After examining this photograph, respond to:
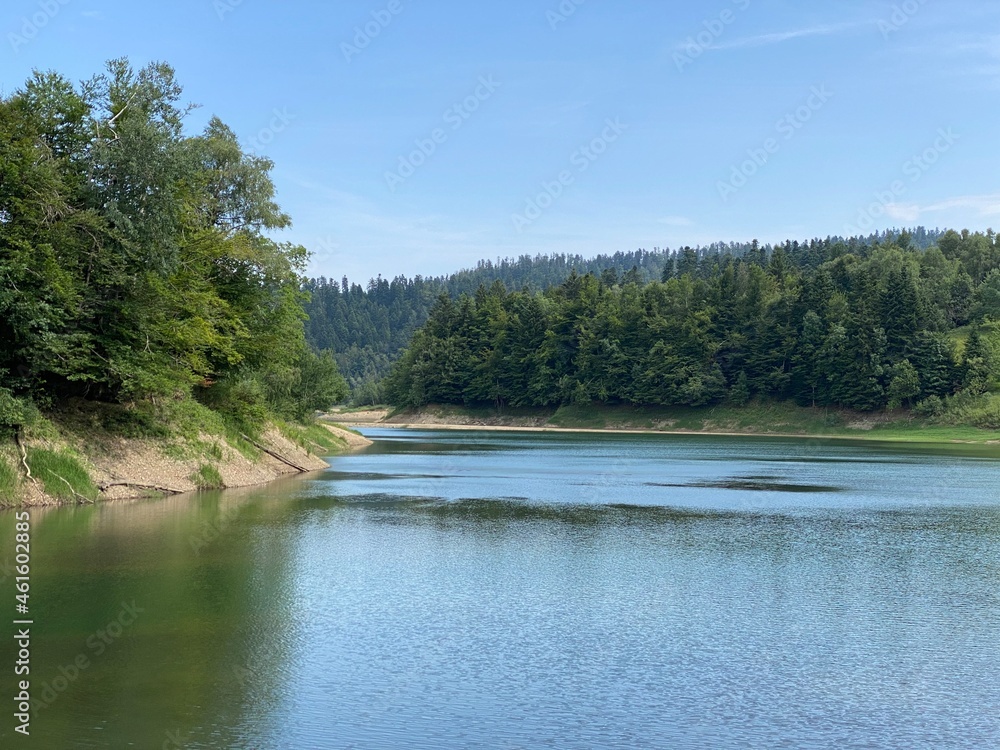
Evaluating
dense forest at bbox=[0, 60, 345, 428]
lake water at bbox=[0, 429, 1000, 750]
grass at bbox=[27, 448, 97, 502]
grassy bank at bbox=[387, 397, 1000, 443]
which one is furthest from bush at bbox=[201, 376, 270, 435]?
grassy bank at bbox=[387, 397, 1000, 443]

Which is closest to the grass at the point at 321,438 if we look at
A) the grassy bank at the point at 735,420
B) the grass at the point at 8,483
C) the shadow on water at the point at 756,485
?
the shadow on water at the point at 756,485

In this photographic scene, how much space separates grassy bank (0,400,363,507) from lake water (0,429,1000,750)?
4.26 feet

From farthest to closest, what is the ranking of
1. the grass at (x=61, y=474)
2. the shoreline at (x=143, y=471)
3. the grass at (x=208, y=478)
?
the grass at (x=208, y=478), the shoreline at (x=143, y=471), the grass at (x=61, y=474)

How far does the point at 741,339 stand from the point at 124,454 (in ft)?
368

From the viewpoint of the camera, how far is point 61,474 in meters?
31.8

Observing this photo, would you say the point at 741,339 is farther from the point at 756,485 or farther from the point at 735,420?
the point at 756,485

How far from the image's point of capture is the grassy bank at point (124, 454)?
31.0 m

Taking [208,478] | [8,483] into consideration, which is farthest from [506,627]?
[208,478]

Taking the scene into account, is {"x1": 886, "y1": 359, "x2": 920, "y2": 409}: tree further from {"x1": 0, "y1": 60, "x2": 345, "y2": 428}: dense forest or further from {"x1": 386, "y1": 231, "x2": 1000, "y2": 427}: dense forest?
{"x1": 0, "y1": 60, "x2": 345, "y2": 428}: dense forest

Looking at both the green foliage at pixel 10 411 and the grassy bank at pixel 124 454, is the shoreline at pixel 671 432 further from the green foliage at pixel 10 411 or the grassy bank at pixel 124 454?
the green foliage at pixel 10 411

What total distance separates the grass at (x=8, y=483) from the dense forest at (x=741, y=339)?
9733 centimetres

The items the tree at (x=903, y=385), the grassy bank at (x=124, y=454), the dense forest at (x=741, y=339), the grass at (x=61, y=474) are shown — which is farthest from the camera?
the dense forest at (x=741, y=339)

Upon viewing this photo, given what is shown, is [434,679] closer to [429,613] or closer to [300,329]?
[429,613]

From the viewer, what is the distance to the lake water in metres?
12.5
